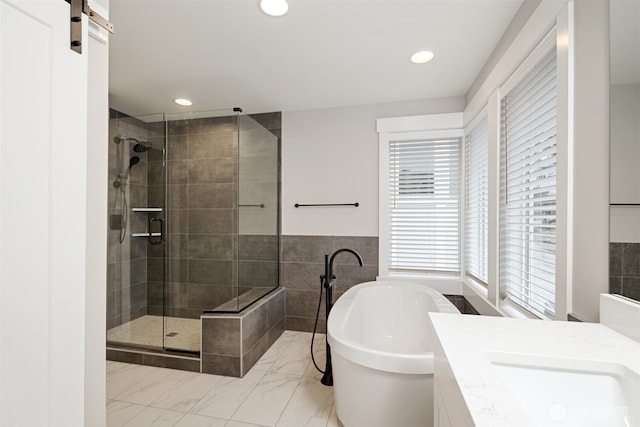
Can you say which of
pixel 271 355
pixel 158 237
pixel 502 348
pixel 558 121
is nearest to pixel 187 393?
pixel 271 355

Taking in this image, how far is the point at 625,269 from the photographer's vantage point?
87 cm

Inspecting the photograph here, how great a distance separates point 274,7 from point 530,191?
1726 millimetres

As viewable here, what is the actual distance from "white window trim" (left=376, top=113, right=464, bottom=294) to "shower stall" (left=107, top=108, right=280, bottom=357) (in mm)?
1303

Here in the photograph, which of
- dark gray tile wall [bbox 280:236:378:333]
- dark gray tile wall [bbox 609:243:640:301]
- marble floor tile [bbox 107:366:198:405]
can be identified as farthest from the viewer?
dark gray tile wall [bbox 280:236:378:333]

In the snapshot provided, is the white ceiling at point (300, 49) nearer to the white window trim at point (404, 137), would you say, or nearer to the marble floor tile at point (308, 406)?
the white window trim at point (404, 137)

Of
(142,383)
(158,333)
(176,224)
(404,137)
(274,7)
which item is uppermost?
(274,7)

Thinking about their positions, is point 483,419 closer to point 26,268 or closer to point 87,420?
point 26,268

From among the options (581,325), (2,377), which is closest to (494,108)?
(581,325)

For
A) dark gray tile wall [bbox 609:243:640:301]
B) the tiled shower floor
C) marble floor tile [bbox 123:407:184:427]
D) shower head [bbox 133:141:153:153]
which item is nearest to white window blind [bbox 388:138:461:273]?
dark gray tile wall [bbox 609:243:640:301]

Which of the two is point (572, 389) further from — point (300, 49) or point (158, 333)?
point (158, 333)

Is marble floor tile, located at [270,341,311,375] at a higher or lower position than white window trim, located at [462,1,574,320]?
lower

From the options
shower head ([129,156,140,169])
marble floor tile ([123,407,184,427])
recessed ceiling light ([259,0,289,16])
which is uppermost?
recessed ceiling light ([259,0,289,16])

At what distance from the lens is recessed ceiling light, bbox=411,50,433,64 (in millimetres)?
1985

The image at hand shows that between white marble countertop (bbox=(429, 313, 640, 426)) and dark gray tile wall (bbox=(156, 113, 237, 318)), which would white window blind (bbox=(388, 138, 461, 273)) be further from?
white marble countertop (bbox=(429, 313, 640, 426))
